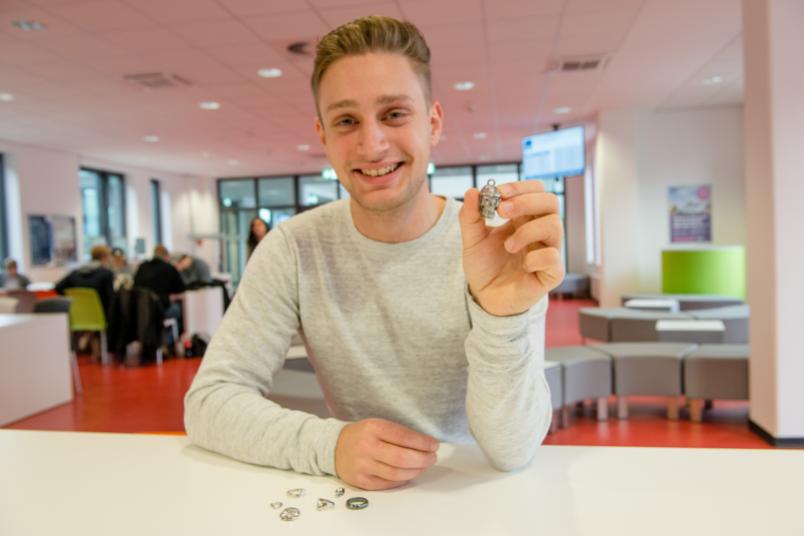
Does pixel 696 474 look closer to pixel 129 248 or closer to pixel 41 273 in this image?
pixel 41 273

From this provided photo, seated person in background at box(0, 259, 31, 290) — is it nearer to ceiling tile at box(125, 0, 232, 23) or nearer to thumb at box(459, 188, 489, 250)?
ceiling tile at box(125, 0, 232, 23)

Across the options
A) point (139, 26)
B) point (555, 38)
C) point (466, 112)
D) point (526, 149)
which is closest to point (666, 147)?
point (526, 149)

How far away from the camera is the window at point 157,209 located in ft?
45.6

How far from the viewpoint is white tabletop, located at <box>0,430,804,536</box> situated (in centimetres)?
69

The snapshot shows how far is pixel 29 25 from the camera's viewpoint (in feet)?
14.8

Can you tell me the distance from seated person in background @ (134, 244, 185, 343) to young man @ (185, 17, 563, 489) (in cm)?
594

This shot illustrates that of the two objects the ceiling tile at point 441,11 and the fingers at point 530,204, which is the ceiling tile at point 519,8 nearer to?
the ceiling tile at point 441,11

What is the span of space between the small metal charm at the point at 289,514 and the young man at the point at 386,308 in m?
0.11

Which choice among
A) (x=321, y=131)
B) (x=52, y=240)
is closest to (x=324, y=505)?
(x=321, y=131)

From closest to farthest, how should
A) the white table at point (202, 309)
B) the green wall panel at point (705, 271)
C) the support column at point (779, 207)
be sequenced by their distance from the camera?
the support column at point (779, 207) → the white table at point (202, 309) → the green wall panel at point (705, 271)

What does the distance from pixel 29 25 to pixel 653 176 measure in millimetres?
7948

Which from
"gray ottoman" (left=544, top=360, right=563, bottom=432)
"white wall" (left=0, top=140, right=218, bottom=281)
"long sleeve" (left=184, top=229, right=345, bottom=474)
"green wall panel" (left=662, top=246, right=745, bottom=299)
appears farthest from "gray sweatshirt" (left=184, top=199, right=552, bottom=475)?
"white wall" (left=0, top=140, right=218, bottom=281)

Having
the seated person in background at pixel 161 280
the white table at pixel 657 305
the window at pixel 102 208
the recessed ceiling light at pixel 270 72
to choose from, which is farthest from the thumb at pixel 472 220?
the window at pixel 102 208

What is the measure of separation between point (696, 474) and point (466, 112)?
26.1 feet
